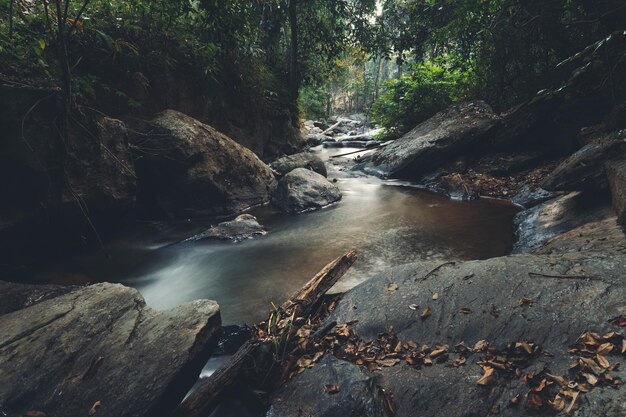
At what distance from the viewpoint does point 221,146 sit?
31.0 feet

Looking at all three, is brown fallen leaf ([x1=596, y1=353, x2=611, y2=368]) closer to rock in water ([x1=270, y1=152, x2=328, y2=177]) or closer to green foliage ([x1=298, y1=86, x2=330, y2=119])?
rock in water ([x1=270, y1=152, x2=328, y2=177])

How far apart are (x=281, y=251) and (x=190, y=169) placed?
3.51m

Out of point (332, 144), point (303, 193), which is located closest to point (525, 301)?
point (303, 193)

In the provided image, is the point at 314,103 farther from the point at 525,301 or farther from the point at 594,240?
the point at 525,301

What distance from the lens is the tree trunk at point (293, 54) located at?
14.7 metres

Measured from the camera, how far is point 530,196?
823 centimetres

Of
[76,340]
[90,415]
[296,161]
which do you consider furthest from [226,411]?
[296,161]

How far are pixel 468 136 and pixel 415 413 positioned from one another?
10.3 m

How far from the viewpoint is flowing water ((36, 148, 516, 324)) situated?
18.9 feet

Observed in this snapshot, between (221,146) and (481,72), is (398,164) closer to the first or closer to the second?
(481,72)

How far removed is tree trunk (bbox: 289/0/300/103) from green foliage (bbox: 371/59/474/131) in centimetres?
450

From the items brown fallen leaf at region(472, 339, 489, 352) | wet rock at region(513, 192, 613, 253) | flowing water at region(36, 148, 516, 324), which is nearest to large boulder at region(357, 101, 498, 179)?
flowing water at region(36, 148, 516, 324)

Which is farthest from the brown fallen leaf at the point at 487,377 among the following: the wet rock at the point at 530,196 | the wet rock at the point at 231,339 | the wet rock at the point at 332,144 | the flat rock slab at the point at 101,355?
the wet rock at the point at 332,144

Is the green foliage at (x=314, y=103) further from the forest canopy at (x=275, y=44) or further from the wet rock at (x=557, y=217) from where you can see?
the wet rock at (x=557, y=217)
